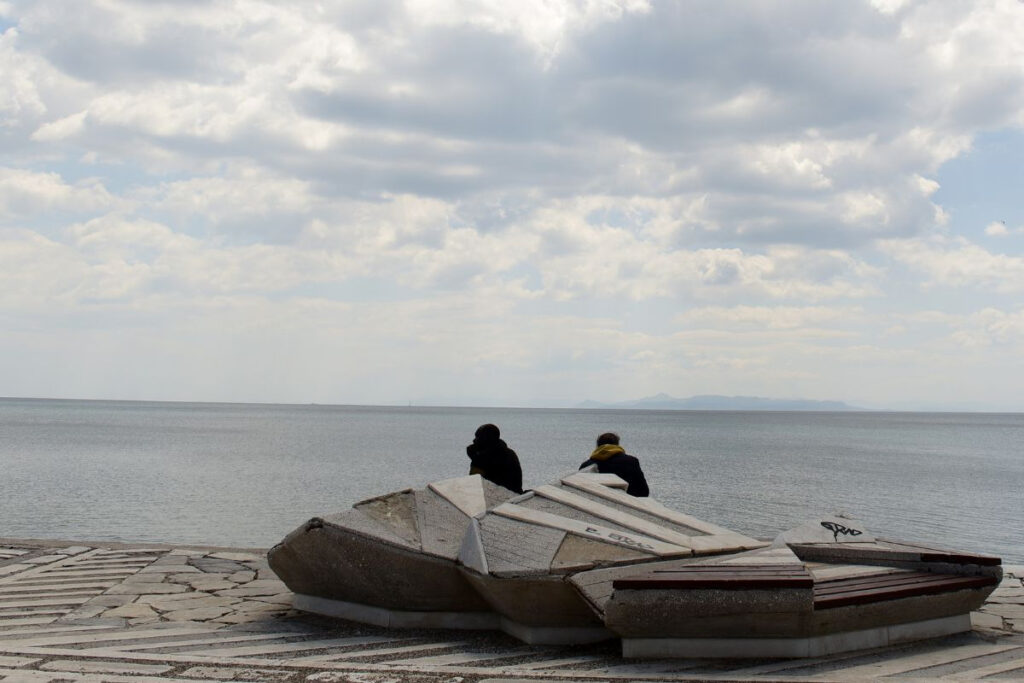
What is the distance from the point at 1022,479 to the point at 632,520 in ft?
139

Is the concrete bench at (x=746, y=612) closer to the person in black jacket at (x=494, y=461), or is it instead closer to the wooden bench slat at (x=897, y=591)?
the wooden bench slat at (x=897, y=591)

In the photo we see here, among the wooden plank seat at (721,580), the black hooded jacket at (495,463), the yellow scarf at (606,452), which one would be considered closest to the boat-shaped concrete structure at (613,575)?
the wooden plank seat at (721,580)

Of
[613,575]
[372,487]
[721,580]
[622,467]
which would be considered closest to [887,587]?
[721,580]

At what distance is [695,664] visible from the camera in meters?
6.12

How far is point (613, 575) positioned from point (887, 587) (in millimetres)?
1839

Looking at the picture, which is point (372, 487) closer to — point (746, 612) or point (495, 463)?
point (495, 463)

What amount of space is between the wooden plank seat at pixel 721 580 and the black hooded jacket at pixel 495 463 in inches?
123

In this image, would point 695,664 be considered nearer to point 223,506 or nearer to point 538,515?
point 538,515

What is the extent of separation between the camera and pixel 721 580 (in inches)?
239

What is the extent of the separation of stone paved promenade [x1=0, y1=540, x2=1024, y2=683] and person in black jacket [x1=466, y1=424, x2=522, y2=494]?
2054 mm

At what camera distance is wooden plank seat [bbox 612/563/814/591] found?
19.9ft

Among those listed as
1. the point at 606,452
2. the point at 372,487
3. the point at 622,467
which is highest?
the point at 606,452

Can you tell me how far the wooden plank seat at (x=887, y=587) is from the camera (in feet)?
20.9

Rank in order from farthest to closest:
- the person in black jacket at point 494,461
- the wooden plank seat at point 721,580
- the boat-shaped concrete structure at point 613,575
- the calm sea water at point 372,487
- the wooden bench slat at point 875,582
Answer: the calm sea water at point 372,487 < the person in black jacket at point 494,461 < the wooden bench slat at point 875,582 < the boat-shaped concrete structure at point 613,575 < the wooden plank seat at point 721,580
